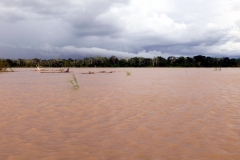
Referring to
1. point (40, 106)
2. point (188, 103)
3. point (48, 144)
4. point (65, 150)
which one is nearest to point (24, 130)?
point (48, 144)

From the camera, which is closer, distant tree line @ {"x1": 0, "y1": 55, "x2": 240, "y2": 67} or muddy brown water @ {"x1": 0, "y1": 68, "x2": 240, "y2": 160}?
muddy brown water @ {"x1": 0, "y1": 68, "x2": 240, "y2": 160}

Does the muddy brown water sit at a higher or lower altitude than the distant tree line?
lower

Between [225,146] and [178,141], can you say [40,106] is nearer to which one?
[178,141]

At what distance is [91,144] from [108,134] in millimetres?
808

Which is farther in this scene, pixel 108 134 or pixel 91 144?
pixel 108 134

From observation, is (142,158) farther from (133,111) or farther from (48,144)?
(133,111)

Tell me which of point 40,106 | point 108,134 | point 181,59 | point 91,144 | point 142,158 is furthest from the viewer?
point 181,59

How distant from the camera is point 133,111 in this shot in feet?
28.0

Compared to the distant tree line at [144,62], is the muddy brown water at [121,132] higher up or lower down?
lower down

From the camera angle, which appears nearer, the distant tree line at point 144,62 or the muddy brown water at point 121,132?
the muddy brown water at point 121,132

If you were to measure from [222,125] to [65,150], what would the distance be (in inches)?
178

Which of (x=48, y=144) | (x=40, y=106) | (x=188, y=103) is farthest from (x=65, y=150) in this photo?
(x=188, y=103)

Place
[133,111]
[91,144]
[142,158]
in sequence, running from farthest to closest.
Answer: [133,111] → [91,144] → [142,158]

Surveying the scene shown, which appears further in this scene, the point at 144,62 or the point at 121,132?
the point at 144,62
